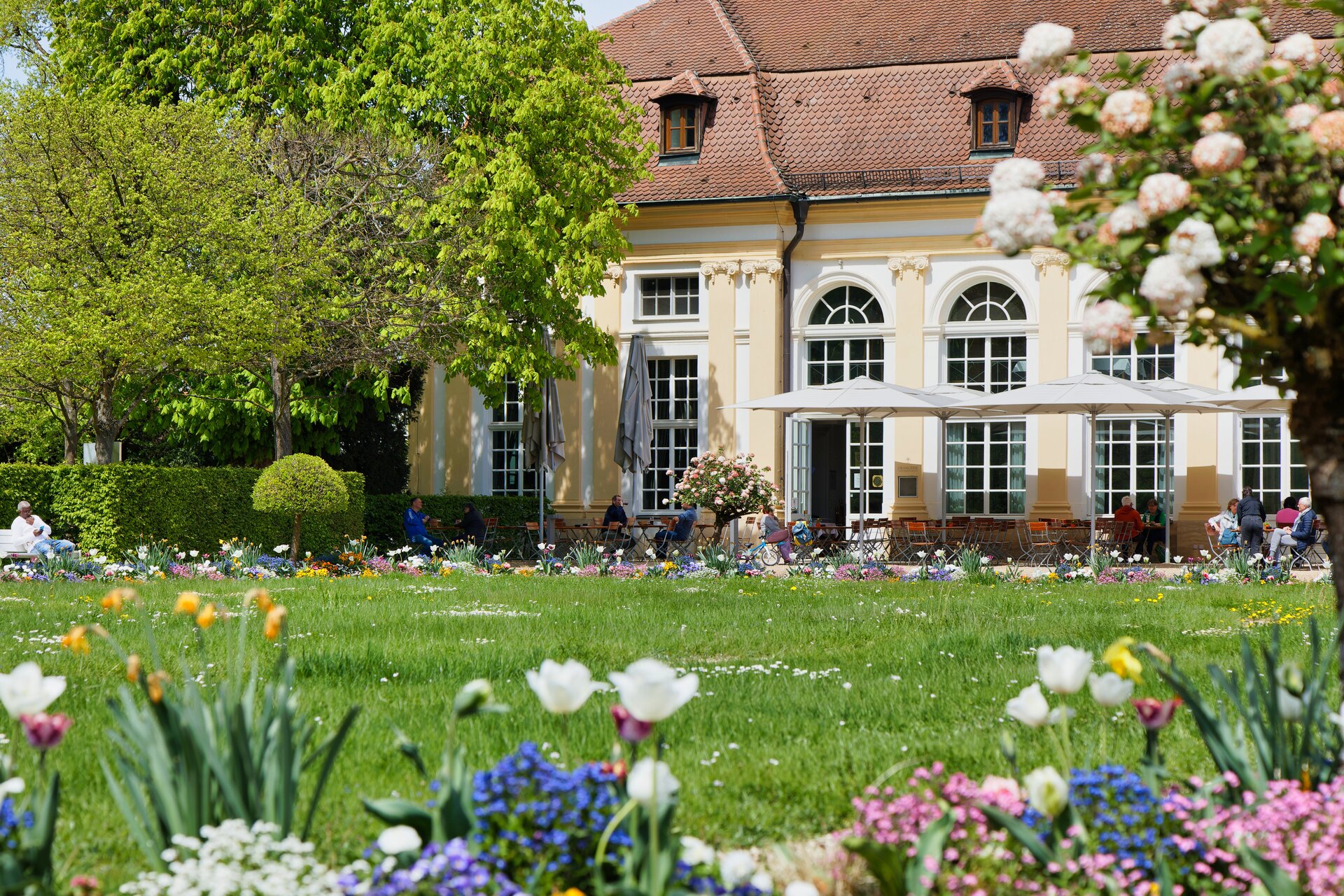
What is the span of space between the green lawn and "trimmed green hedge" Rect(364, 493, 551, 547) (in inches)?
284

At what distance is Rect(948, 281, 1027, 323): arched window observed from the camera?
23.2m

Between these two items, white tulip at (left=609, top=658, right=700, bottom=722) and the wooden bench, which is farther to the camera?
the wooden bench

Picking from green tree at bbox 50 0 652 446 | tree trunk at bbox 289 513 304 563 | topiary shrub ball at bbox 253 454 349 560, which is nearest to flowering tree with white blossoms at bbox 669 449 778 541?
green tree at bbox 50 0 652 446

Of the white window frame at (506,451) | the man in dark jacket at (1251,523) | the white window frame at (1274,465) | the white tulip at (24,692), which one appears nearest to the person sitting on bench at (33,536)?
the white window frame at (506,451)

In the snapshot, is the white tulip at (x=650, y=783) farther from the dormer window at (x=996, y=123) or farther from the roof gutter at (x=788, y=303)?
the dormer window at (x=996, y=123)

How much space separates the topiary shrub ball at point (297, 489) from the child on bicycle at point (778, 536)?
558 cm

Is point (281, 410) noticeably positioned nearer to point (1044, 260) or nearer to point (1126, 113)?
point (1044, 260)

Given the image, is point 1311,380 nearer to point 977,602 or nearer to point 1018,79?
point 977,602

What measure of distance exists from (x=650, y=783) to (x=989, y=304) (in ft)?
70.4

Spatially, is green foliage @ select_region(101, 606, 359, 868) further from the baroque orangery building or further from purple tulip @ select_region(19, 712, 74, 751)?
the baroque orangery building

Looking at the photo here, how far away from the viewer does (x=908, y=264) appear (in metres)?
23.2

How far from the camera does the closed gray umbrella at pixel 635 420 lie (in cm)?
2214

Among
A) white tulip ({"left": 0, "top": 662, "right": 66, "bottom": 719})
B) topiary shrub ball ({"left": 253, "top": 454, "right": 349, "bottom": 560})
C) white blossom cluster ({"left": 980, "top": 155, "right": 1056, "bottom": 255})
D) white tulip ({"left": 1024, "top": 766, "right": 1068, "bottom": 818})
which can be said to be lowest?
white tulip ({"left": 1024, "top": 766, "right": 1068, "bottom": 818})

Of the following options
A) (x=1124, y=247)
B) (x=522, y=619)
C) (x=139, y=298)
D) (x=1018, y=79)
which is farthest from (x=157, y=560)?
(x=1018, y=79)
